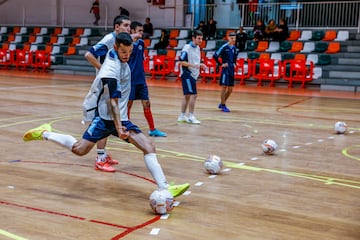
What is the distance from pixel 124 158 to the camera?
7.24m

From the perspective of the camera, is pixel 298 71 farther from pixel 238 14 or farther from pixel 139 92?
pixel 139 92

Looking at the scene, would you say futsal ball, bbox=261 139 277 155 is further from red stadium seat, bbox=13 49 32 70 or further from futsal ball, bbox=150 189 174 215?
red stadium seat, bbox=13 49 32 70

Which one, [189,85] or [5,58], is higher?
[189,85]

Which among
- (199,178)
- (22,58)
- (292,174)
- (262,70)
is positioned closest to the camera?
(199,178)

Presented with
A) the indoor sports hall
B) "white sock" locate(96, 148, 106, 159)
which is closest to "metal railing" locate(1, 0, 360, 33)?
the indoor sports hall

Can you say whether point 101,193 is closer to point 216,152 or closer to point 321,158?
point 216,152

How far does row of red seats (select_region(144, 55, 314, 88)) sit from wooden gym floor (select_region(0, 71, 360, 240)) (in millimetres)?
9434

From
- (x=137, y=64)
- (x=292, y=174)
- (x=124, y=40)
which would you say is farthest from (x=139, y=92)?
(x=124, y=40)

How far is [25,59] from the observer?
28281mm

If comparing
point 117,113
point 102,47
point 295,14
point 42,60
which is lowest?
point 42,60

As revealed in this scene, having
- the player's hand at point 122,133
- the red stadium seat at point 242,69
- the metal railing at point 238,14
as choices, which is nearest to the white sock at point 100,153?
the player's hand at point 122,133

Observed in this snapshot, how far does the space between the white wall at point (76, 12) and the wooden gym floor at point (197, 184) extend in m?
18.6

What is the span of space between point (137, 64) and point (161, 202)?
422cm

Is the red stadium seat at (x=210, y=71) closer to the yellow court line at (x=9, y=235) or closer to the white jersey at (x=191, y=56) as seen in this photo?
the white jersey at (x=191, y=56)
